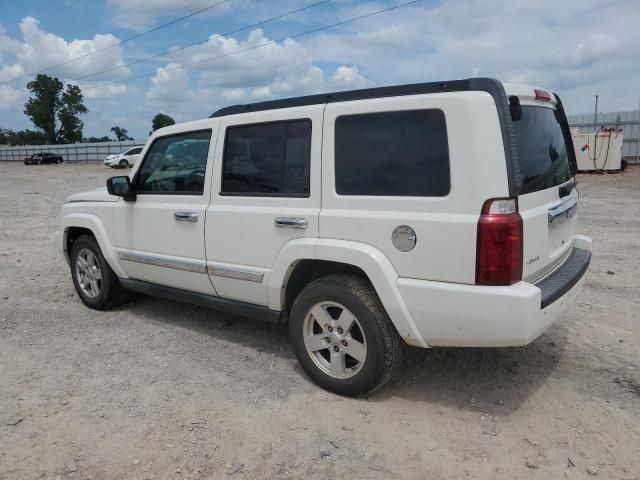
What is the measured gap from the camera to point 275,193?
3.77m

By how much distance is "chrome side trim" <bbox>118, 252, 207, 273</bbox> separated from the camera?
4.29 m

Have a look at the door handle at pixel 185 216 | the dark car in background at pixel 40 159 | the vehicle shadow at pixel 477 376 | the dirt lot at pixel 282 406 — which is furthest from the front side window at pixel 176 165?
the dark car in background at pixel 40 159

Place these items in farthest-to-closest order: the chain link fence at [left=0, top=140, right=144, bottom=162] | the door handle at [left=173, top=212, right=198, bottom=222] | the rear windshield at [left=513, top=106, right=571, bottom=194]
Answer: the chain link fence at [left=0, top=140, right=144, bottom=162] → the door handle at [left=173, top=212, right=198, bottom=222] → the rear windshield at [left=513, top=106, right=571, bottom=194]

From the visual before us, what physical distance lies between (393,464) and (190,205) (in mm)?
2543

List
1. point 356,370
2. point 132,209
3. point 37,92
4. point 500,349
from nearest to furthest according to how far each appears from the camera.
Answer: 1. point 356,370
2. point 500,349
3. point 132,209
4. point 37,92

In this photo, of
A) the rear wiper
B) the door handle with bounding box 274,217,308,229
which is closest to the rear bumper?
the rear wiper

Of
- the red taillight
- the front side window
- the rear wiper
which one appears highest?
the front side window

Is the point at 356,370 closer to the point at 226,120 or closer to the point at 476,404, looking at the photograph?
the point at 476,404

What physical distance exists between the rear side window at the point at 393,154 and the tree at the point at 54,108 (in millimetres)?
88356

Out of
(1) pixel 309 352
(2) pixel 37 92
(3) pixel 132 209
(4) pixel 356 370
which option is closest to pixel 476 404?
(4) pixel 356 370

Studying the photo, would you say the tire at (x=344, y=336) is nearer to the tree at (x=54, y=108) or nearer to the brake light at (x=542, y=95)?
the brake light at (x=542, y=95)

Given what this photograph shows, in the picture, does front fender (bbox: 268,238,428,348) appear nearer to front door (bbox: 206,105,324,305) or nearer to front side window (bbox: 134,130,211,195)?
front door (bbox: 206,105,324,305)

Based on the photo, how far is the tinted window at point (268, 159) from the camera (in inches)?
143

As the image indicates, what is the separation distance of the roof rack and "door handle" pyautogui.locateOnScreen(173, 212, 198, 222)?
842 mm
